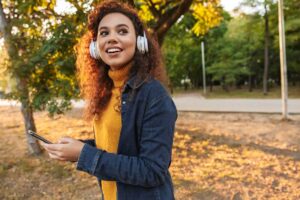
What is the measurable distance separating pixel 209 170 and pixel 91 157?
4205 mm

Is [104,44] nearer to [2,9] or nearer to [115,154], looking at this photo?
[115,154]

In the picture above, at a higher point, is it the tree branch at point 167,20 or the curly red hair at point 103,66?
the tree branch at point 167,20

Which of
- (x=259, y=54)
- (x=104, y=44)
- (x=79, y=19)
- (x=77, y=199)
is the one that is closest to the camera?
(x=104, y=44)

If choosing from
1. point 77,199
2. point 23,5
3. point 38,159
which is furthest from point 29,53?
point 77,199

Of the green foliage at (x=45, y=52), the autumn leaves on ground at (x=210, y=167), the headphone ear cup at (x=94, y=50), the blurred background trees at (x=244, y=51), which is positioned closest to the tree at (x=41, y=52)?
the green foliage at (x=45, y=52)

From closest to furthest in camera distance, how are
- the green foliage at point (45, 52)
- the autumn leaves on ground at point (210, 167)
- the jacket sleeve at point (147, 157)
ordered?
the jacket sleeve at point (147, 157)
the autumn leaves on ground at point (210, 167)
the green foliage at point (45, 52)

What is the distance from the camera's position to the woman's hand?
4.18 feet

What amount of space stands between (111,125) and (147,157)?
24 cm

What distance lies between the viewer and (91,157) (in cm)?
123

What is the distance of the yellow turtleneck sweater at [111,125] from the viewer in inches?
52.8

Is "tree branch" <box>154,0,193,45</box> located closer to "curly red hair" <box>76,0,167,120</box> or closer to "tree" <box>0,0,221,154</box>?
"tree" <box>0,0,221,154</box>

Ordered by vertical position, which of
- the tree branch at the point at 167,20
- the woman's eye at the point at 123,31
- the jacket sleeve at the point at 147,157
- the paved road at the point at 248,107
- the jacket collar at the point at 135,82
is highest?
the tree branch at the point at 167,20

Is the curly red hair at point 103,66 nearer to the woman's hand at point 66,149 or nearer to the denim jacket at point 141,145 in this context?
the denim jacket at point 141,145

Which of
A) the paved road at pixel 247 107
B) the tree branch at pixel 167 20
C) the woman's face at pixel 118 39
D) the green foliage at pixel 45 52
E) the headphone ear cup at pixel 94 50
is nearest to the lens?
the woman's face at pixel 118 39
